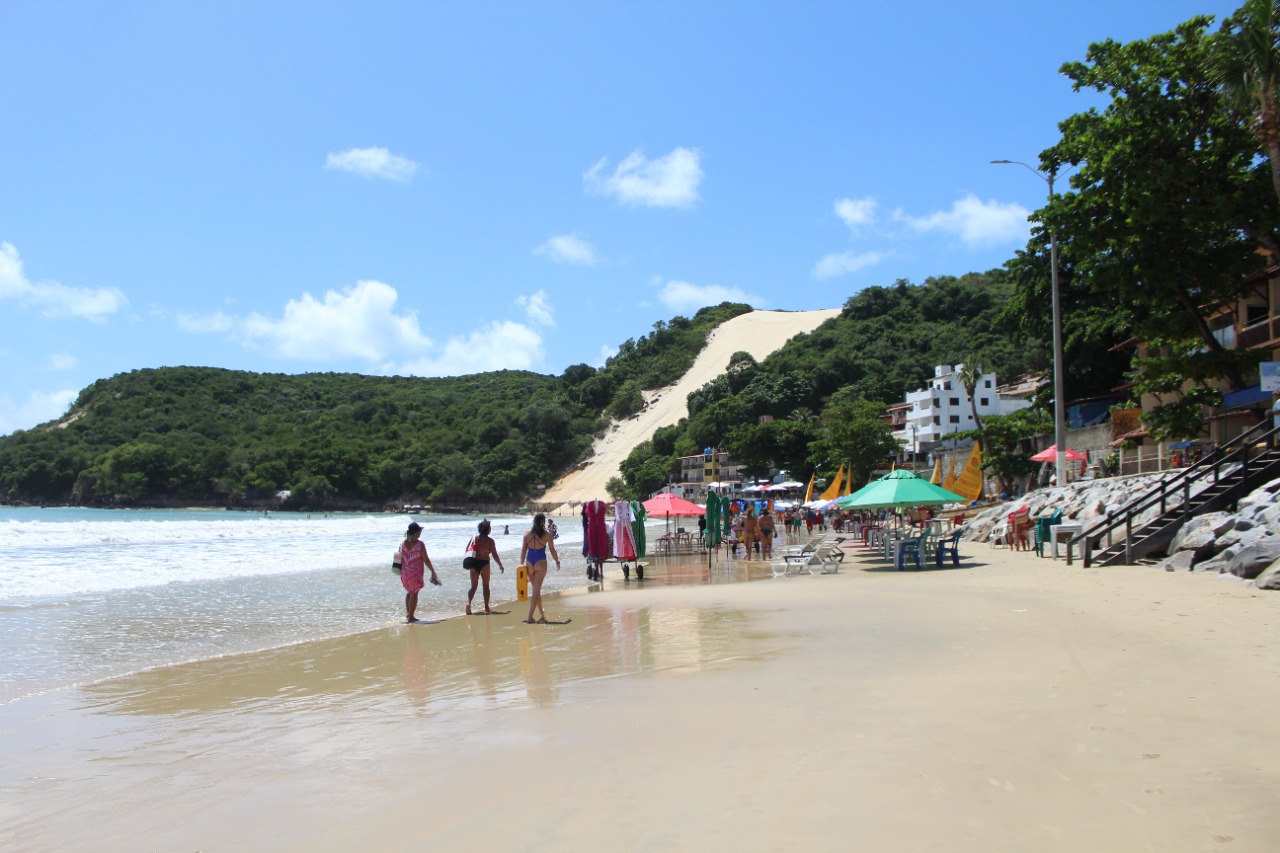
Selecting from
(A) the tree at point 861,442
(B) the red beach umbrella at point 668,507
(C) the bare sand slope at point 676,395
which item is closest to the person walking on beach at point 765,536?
(B) the red beach umbrella at point 668,507

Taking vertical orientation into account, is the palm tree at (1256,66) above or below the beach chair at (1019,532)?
above

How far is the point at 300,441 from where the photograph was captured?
371ft

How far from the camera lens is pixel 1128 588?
1122 cm

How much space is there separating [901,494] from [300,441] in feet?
352

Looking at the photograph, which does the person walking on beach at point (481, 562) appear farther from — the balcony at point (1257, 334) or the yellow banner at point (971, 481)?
the yellow banner at point (971, 481)

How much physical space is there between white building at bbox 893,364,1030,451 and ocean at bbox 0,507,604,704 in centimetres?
5019

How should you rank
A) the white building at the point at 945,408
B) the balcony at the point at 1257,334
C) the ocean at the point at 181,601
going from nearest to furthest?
the ocean at the point at 181,601, the balcony at the point at 1257,334, the white building at the point at 945,408

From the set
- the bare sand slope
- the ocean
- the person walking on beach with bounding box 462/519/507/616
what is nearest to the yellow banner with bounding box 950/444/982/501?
the ocean

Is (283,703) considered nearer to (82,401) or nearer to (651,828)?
(651,828)

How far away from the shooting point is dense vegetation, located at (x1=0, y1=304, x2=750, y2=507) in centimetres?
10325

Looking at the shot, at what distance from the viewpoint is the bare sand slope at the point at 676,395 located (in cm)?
12231

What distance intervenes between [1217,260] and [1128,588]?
8.84 metres

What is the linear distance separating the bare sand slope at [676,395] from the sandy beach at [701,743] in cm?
10428

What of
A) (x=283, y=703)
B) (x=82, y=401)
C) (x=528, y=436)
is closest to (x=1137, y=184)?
(x=283, y=703)
